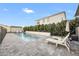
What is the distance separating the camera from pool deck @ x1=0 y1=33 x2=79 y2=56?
644 cm

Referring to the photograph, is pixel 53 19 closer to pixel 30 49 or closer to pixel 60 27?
pixel 60 27

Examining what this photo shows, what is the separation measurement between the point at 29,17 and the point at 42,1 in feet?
3.61

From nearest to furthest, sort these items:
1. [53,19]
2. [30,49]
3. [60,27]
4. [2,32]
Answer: [30,49], [60,27], [53,19], [2,32]

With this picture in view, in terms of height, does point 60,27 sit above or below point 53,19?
below

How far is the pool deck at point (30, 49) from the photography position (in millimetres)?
6441

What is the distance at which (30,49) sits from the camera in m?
6.72

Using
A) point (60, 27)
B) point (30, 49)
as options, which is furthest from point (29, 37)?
point (60, 27)

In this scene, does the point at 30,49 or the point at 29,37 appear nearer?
the point at 30,49

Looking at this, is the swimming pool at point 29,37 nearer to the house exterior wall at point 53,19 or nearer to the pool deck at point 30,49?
the pool deck at point 30,49

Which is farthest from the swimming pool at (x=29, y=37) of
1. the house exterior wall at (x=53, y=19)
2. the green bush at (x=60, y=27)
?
the house exterior wall at (x=53, y=19)

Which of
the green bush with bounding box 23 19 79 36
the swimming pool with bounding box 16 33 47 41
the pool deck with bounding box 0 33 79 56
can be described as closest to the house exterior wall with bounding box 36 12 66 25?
the green bush with bounding box 23 19 79 36

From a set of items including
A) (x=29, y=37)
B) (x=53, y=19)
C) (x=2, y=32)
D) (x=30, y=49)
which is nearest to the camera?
(x=30, y=49)

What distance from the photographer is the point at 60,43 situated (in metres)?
6.76

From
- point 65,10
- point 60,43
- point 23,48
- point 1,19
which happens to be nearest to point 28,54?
point 23,48
